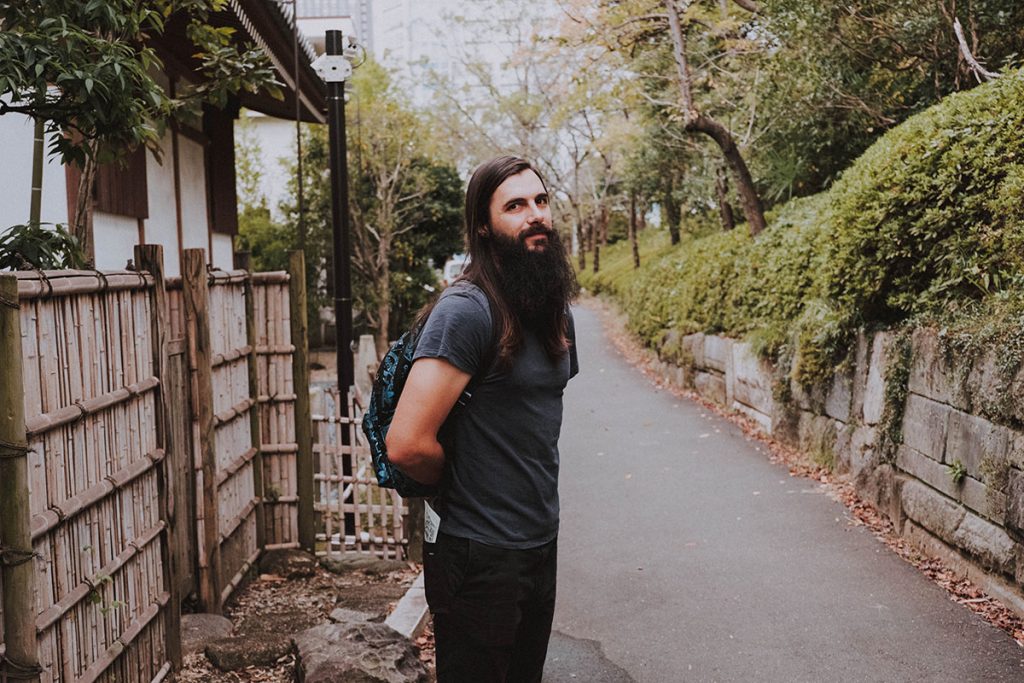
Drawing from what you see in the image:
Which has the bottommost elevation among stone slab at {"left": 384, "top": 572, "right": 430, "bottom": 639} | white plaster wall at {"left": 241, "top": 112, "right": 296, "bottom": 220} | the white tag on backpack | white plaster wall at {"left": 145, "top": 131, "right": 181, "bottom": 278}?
stone slab at {"left": 384, "top": 572, "right": 430, "bottom": 639}

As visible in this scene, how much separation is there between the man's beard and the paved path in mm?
2859

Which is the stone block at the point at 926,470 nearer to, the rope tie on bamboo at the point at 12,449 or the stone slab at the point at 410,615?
the stone slab at the point at 410,615

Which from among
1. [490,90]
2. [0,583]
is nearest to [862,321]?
[0,583]

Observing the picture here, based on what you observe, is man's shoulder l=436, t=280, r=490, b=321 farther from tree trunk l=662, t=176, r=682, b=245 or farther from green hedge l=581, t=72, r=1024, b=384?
tree trunk l=662, t=176, r=682, b=245

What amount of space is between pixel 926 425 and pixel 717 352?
287 inches

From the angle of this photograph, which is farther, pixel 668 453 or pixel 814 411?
pixel 668 453

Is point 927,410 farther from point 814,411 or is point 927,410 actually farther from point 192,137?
point 192,137

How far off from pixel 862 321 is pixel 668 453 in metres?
3.21

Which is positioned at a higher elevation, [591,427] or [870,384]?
[870,384]

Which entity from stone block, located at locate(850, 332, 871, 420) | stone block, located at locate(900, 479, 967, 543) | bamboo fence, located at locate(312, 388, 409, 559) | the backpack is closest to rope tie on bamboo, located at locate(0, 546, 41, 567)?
the backpack

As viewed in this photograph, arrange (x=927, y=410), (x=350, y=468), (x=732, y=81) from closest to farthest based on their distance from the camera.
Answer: (x=927, y=410) → (x=350, y=468) → (x=732, y=81)

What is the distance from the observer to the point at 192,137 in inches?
408

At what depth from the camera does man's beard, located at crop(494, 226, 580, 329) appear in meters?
2.82

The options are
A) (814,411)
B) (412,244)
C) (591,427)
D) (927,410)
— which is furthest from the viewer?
(412,244)
